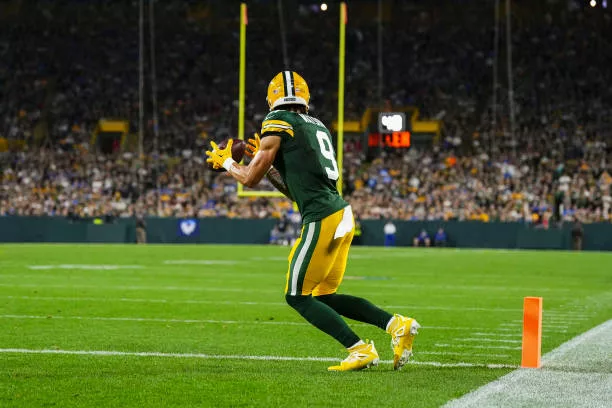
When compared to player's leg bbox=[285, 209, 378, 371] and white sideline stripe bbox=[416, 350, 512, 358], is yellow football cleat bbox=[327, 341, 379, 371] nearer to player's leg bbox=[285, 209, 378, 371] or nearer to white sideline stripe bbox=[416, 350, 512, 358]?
player's leg bbox=[285, 209, 378, 371]

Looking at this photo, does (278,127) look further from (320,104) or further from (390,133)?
(320,104)

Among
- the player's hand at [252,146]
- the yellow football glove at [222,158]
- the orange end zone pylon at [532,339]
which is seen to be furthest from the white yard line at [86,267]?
the orange end zone pylon at [532,339]

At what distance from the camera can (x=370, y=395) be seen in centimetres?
532

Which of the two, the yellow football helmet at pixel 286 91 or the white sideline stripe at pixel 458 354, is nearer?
the yellow football helmet at pixel 286 91

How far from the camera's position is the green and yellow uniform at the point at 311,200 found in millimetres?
6152

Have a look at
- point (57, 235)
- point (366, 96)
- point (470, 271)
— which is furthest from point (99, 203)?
point (470, 271)

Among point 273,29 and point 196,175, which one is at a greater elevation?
point 273,29

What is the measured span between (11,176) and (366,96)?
43.9 feet

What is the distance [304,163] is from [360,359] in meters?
1.19

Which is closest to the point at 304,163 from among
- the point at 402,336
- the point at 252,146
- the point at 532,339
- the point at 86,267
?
the point at 252,146

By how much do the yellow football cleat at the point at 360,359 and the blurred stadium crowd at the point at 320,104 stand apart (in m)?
27.8

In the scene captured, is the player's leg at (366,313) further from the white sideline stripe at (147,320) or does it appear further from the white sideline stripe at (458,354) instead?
the white sideline stripe at (147,320)

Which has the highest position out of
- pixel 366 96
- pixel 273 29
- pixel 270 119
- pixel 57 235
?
pixel 273 29

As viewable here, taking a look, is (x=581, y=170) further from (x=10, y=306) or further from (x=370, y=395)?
(x=370, y=395)
